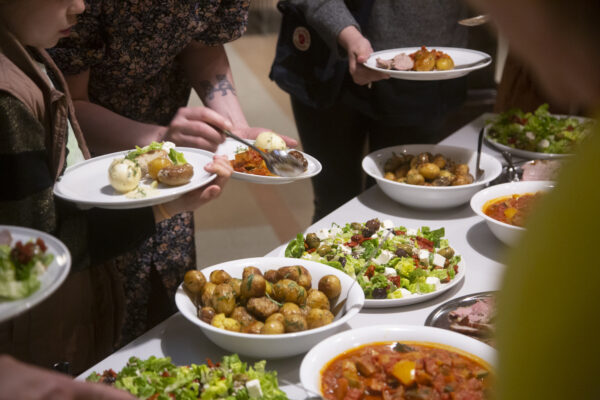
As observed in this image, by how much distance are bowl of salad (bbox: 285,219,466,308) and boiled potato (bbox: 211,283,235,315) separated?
26 cm

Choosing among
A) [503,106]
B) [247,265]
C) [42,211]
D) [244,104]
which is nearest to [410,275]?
[247,265]

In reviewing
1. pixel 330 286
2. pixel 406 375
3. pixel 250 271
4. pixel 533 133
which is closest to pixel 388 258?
pixel 330 286

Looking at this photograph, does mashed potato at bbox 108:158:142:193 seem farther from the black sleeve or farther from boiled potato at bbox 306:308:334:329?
boiled potato at bbox 306:308:334:329

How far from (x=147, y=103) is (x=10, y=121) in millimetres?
994

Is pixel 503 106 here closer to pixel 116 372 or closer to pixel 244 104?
pixel 116 372

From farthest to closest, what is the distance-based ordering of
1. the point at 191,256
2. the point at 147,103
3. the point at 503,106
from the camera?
the point at 503,106, the point at 191,256, the point at 147,103

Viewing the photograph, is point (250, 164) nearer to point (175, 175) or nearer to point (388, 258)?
point (175, 175)

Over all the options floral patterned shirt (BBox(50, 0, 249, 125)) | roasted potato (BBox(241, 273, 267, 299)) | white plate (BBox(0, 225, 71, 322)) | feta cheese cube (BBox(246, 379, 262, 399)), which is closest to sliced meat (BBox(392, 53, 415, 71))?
floral patterned shirt (BBox(50, 0, 249, 125))

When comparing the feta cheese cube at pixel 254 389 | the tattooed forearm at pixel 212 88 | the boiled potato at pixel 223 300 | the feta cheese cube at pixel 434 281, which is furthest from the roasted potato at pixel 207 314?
the tattooed forearm at pixel 212 88

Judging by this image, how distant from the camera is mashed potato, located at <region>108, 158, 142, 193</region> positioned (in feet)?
4.08

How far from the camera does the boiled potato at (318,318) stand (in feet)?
3.84

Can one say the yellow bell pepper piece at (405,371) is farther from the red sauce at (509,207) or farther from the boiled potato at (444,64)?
the boiled potato at (444,64)

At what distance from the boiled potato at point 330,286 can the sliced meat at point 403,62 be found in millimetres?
944

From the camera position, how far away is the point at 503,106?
256 cm
